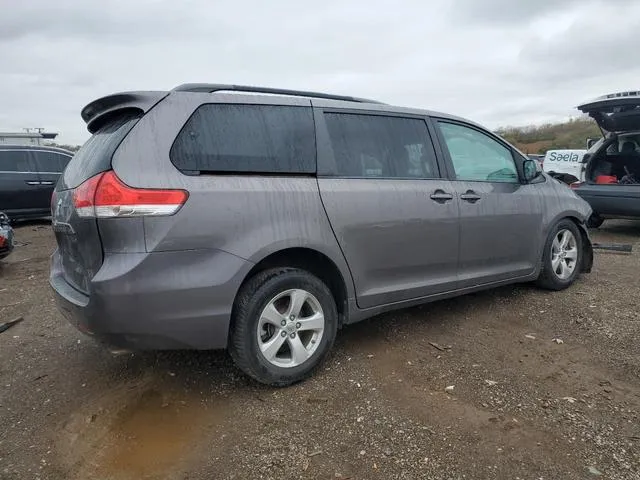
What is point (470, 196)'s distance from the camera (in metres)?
3.93

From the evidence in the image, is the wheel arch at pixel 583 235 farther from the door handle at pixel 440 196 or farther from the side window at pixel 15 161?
the side window at pixel 15 161

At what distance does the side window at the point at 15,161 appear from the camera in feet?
32.3

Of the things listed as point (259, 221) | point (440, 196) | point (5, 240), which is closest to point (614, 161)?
point (440, 196)

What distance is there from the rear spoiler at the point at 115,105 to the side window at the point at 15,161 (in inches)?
312

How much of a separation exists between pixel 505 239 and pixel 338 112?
6.06 feet

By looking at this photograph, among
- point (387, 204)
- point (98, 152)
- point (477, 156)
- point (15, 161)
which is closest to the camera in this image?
point (98, 152)

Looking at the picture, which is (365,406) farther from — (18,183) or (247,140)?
(18,183)

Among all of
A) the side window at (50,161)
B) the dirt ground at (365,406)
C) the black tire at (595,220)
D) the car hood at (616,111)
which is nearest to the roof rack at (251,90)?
the dirt ground at (365,406)

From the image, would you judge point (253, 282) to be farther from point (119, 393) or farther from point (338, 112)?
point (338, 112)

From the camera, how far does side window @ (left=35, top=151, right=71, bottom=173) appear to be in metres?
10.3

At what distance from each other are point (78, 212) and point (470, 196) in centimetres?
274

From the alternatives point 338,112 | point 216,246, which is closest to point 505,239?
point 338,112

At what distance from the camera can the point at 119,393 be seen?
3.06m

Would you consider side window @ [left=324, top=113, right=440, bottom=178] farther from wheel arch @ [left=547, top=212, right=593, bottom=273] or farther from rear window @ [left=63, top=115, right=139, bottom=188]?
wheel arch @ [left=547, top=212, right=593, bottom=273]
